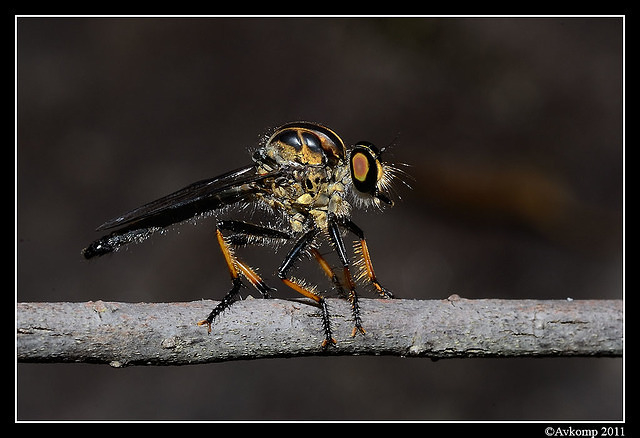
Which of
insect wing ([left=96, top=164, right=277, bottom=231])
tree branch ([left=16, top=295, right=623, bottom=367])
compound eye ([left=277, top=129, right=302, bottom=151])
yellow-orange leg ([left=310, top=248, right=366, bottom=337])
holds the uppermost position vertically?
compound eye ([left=277, top=129, right=302, bottom=151])

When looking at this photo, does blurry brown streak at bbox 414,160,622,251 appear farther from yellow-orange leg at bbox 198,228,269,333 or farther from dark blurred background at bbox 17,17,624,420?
yellow-orange leg at bbox 198,228,269,333

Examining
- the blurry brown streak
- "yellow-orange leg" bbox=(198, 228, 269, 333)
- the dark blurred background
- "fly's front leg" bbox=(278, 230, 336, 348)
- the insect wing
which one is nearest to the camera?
"fly's front leg" bbox=(278, 230, 336, 348)

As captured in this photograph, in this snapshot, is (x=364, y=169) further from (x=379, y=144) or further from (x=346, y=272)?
(x=379, y=144)

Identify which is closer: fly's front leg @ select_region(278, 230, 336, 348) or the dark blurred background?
fly's front leg @ select_region(278, 230, 336, 348)

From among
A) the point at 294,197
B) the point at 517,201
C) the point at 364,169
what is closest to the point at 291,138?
the point at 294,197

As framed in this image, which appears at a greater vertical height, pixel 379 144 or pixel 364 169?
pixel 379 144

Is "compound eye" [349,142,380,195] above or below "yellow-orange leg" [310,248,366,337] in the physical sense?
above

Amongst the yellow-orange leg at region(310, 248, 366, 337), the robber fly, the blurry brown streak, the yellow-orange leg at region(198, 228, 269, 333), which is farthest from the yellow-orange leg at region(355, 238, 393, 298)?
the blurry brown streak

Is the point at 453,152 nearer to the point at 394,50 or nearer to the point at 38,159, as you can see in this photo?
the point at 394,50
